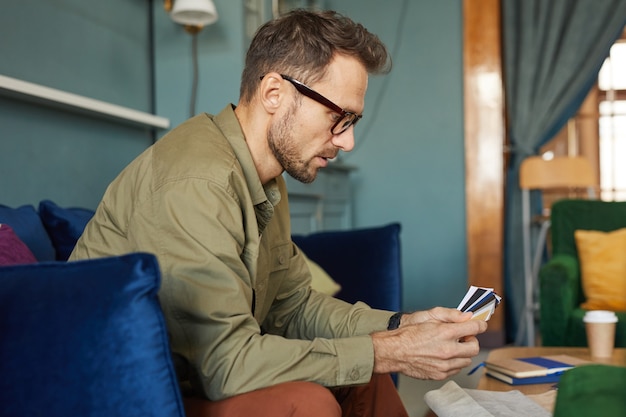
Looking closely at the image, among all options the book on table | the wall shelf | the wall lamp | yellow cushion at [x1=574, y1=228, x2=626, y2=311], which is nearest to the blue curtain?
yellow cushion at [x1=574, y1=228, x2=626, y2=311]

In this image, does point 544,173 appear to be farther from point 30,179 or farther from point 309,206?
point 30,179

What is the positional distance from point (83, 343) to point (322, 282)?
61.9 inches

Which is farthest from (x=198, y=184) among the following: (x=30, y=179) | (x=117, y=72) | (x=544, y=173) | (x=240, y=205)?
(x=544, y=173)

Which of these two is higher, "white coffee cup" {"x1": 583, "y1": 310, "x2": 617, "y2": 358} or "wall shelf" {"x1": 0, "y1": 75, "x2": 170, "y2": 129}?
"wall shelf" {"x1": 0, "y1": 75, "x2": 170, "y2": 129}

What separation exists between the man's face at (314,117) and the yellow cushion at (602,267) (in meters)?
1.97

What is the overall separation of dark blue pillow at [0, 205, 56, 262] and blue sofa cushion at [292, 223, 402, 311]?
1.10 m

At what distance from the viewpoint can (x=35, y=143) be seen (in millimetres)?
2395

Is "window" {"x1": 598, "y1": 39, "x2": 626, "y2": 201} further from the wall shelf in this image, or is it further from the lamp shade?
the wall shelf

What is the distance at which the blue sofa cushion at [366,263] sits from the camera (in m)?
2.49

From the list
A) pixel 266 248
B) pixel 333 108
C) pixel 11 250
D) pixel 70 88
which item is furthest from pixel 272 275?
pixel 70 88

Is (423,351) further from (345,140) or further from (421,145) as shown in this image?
(421,145)

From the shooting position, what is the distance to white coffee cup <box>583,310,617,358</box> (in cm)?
201

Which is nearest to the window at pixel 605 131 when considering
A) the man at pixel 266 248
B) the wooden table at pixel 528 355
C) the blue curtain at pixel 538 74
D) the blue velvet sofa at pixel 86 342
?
the blue curtain at pixel 538 74

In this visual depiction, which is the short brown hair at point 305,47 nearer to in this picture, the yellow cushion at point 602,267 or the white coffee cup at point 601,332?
the white coffee cup at point 601,332
